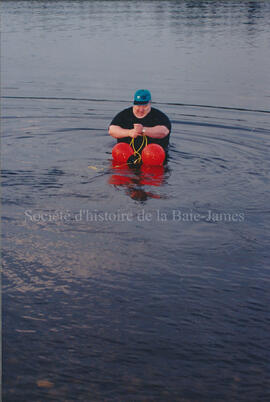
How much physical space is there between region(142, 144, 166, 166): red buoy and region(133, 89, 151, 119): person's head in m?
0.90

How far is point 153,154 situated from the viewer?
33.1ft

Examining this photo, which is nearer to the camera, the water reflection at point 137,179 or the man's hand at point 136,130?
the water reflection at point 137,179

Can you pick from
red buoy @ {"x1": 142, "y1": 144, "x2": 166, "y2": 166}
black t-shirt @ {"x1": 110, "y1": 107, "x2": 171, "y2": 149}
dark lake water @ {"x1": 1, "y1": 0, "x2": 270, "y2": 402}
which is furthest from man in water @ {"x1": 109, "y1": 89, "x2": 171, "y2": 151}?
dark lake water @ {"x1": 1, "y1": 0, "x2": 270, "y2": 402}

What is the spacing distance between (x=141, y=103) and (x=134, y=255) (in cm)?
472

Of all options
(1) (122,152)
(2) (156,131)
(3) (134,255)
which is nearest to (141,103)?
(2) (156,131)

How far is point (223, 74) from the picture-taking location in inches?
874

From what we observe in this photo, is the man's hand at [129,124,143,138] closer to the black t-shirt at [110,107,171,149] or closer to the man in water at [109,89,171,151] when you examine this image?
the man in water at [109,89,171,151]

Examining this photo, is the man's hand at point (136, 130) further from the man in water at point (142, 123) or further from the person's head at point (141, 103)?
the person's head at point (141, 103)

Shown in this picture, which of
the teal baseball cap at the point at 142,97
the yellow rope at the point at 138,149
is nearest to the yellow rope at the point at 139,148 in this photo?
the yellow rope at the point at 138,149

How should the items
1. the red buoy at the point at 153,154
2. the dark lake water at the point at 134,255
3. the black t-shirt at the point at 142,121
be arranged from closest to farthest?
the dark lake water at the point at 134,255, the red buoy at the point at 153,154, the black t-shirt at the point at 142,121

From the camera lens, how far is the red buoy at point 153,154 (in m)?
10.1

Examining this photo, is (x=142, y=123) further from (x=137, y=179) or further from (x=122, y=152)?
(x=137, y=179)

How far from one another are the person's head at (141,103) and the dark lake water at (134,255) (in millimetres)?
1175

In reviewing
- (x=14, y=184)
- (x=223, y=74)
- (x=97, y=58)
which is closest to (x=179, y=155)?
(x=14, y=184)
